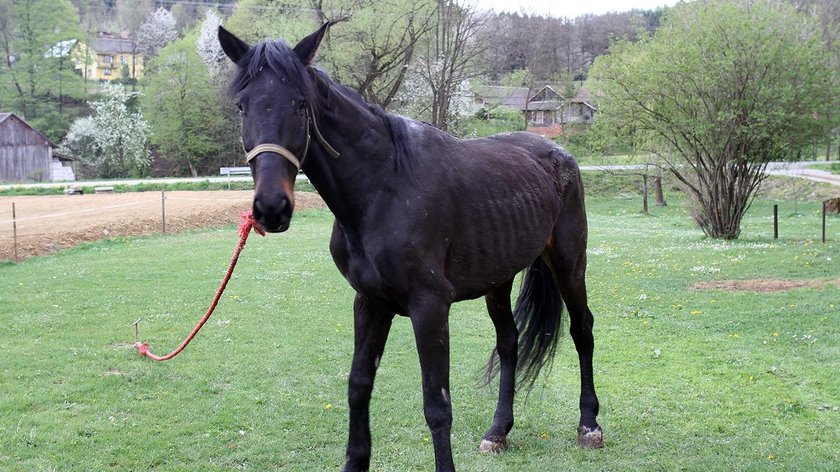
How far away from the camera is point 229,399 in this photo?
21.9 feet

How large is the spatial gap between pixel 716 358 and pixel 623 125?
16.0m

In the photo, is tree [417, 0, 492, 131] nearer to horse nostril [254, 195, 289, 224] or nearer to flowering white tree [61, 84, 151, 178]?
flowering white tree [61, 84, 151, 178]

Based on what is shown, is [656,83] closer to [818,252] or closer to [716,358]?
[818,252]

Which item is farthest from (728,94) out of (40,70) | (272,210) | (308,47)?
(40,70)

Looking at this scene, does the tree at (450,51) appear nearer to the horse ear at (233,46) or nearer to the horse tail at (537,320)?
the horse tail at (537,320)

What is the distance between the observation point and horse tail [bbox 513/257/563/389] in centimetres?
615

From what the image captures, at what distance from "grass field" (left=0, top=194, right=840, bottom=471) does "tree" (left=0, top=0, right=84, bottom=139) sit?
54.6m

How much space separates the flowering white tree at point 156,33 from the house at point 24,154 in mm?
34424

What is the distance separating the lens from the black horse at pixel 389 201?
11.9 ft

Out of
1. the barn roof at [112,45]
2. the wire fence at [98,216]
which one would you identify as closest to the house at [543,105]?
the wire fence at [98,216]

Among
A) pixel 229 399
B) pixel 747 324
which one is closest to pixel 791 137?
pixel 747 324

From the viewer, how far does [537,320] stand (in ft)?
20.4

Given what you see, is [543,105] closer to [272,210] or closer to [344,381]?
[344,381]

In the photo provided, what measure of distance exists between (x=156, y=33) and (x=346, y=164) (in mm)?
89370
